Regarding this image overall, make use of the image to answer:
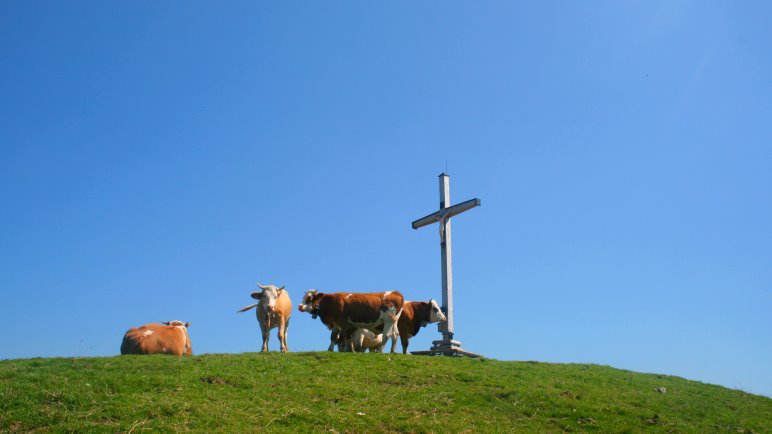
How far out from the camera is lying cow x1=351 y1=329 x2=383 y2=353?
23.8m

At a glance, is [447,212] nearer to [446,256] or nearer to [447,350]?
[446,256]

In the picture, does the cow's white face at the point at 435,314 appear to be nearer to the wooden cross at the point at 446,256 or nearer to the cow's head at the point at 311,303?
the wooden cross at the point at 446,256

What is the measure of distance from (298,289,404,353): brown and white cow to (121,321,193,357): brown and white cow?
13.2ft

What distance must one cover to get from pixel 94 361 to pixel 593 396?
1217 cm

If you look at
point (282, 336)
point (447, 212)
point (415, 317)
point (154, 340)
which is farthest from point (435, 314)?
point (154, 340)

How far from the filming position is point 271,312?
22656 millimetres

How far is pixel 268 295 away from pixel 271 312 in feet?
1.83

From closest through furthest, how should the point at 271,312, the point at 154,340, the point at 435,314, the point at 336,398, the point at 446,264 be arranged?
the point at 336,398
the point at 154,340
the point at 271,312
the point at 435,314
the point at 446,264

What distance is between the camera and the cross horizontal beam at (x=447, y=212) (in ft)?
87.7

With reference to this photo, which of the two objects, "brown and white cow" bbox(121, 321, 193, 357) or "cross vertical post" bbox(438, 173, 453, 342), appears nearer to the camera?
"brown and white cow" bbox(121, 321, 193, 357)

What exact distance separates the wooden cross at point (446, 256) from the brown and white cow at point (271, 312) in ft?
16.5

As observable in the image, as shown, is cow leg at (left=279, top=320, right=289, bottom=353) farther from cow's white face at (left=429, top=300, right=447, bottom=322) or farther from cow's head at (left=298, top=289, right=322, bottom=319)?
cow's white face at (left=429, top=300, right=447, bottom=322)

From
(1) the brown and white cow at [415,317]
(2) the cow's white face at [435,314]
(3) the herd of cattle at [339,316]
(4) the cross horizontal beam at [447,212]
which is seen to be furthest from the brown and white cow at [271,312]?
(4) the cross horizontal beam at [447,212]

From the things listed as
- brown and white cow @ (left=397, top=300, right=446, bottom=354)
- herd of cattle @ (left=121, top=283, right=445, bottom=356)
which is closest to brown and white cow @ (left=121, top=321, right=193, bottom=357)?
herd of cattle @ (left=121, top=283, right=445, bottom=356)
